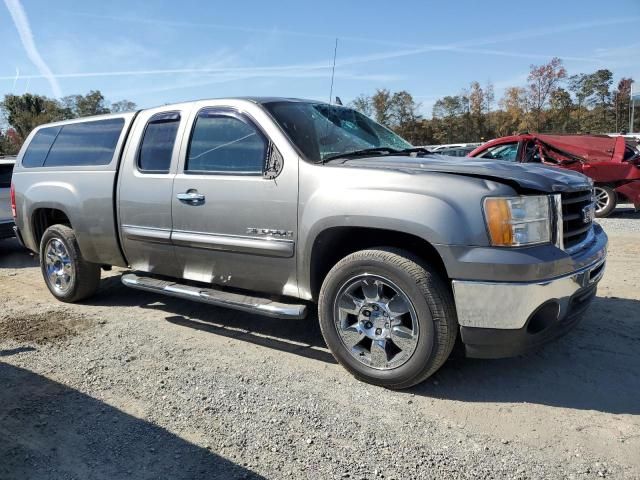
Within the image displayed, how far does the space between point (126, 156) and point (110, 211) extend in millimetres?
529

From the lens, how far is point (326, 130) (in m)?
4.07

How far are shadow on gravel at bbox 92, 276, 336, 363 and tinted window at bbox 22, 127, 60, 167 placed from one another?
1653mm

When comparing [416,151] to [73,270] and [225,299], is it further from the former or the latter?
[73,270]

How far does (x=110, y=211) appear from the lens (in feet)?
15.9

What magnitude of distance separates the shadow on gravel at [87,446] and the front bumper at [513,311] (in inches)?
57.8

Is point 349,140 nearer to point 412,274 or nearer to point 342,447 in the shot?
point 412,274

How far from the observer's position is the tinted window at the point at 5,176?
8641mm

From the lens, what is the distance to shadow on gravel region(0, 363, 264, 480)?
2.62m

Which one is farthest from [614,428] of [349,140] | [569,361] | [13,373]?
[13,373]

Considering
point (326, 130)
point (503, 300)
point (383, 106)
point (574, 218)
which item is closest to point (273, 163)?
point (326, 130)

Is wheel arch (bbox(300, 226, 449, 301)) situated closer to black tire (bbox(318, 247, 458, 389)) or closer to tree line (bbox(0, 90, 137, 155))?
black tire (bbox(318, 247, 458, 389))

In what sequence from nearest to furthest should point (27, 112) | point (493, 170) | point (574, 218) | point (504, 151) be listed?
point (493, 170) < point (574, 218) < point (504, 151) < point (27, 112)

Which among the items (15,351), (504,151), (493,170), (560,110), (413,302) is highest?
(560,110)

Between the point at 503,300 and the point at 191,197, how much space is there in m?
2.46
